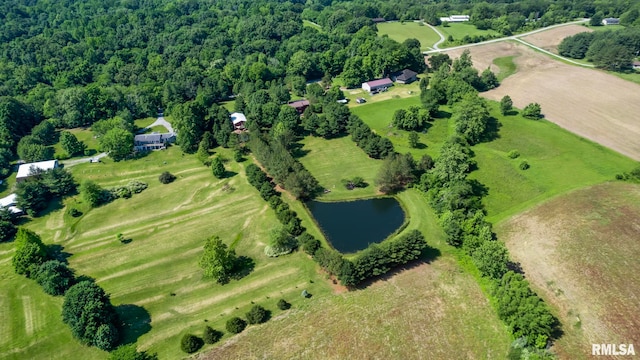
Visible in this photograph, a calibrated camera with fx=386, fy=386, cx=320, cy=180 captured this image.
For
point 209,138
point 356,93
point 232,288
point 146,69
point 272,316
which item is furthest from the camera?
point 146,69

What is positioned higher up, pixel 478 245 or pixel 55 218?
pixel 478 245

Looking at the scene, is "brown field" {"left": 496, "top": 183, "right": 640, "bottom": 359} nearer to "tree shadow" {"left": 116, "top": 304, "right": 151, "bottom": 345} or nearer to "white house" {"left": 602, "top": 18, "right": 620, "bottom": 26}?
"tree shadow" {"left": 116, "top": 304, "right": 151, "bottom": 345}

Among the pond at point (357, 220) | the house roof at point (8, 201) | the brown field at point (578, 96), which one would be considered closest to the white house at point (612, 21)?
the brown field at point (578, 96)

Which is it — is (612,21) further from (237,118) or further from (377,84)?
(237,118)

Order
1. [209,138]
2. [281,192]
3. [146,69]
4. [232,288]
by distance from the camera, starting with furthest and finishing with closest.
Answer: [146,69] < [209,138] < [281,192] < [232,288]

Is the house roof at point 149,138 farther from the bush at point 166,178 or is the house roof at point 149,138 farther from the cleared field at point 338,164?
the cleared field at point 338,164

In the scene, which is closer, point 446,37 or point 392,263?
point 392,263

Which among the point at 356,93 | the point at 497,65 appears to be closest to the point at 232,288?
the point at 356,93

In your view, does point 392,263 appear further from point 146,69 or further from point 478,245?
point 146,69
